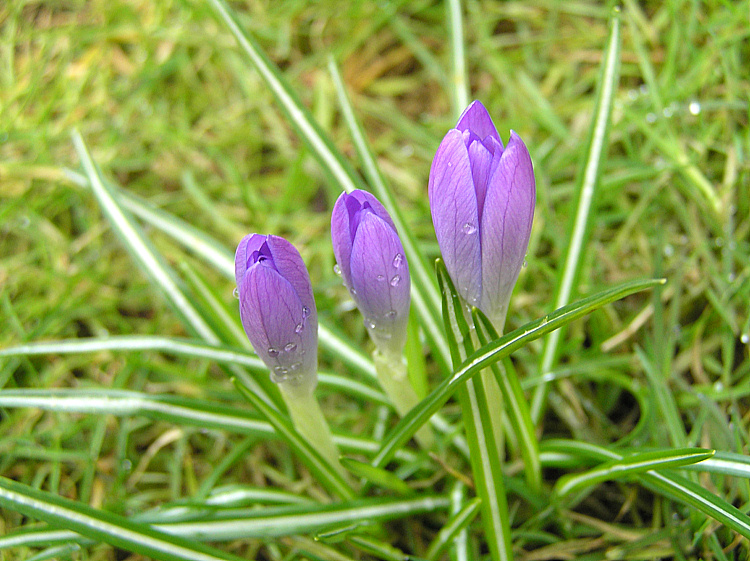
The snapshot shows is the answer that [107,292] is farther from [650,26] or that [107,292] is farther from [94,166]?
[650,26]

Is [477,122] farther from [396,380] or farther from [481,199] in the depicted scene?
[396,380]

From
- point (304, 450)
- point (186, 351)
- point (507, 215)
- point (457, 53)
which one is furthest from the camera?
point (457, 53)

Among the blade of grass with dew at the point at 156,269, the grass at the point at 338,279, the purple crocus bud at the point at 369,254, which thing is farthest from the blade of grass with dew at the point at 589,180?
the blade of grass with dew at the point at 156,269

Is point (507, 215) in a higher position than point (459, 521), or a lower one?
higher

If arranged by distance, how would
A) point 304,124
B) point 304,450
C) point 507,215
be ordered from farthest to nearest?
point 304,124
point 304,450
point 507,215

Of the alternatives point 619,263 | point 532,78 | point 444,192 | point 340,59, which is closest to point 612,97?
point 619,263

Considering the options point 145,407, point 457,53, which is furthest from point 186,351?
point 457,53

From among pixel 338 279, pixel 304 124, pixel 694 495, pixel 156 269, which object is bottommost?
pixel 694 495
